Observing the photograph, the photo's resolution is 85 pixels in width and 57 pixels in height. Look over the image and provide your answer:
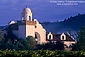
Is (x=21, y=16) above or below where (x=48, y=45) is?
above

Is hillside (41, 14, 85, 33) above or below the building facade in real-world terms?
above

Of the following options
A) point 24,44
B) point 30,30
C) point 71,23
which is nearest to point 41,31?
point 30,30

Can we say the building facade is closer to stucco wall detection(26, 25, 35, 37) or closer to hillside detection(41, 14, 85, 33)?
stucco wall detection(26, 25, 35, 37)

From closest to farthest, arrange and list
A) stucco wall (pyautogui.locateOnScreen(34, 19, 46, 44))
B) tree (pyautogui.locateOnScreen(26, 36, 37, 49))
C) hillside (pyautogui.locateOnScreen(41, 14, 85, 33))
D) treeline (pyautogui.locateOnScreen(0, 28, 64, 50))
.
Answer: treeline (pyautogui.locateOnScreen(0, 28, 64, 50))
tree (pyautogui.locateOnScreen(26, 36, 37, 49))
stucco wall (pyautogui.locateOnScreen(34, 19, 46, 44))
hillside (pyautogui.locateOnScreen(41, 14, 85, 33))

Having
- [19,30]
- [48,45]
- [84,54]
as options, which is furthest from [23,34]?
[84,54]

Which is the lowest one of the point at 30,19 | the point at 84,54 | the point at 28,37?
the point at 84,54

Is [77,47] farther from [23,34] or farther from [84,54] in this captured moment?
[84,54]

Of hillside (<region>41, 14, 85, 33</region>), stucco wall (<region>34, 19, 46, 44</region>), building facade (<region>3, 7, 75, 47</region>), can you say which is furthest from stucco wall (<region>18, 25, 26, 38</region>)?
hillside (<region>41, 14, 85, 33</region>)

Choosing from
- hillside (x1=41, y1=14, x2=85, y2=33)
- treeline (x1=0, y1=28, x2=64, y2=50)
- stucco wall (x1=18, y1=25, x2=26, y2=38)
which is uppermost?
hillside (x1=41, y1=14, x2=85, y2=33)

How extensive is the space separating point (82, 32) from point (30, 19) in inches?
684

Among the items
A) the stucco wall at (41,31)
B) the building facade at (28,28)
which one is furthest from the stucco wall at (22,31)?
the stucco wall at (41,31)

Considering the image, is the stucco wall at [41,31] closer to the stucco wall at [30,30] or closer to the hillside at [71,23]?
the stucco wall at [30,30]

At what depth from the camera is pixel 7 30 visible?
62125mm

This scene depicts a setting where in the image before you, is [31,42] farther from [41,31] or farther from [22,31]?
[41,31]
